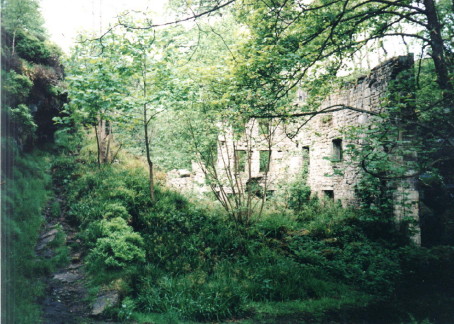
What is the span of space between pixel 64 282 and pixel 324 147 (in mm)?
11156

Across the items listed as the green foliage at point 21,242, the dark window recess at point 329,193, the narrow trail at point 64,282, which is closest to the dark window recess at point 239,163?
the dark window recess at point 329,193

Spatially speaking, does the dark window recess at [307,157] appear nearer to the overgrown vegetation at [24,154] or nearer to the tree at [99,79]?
the tree at [99,79]

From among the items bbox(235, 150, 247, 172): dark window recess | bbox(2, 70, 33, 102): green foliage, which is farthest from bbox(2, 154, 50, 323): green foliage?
bbox(235, 150, 247, 172): dark window recess

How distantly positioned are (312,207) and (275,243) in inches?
184

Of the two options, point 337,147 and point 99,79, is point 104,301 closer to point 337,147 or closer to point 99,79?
point 99,79

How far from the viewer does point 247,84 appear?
5.66 meters

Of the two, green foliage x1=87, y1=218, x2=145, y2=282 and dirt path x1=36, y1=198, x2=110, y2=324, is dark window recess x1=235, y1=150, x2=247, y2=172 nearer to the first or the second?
green foliage x1=87, y1=218, x2=145, y2=282

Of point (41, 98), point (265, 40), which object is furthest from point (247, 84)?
point (41, 98)

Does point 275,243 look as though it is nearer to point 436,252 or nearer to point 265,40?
point 436,252

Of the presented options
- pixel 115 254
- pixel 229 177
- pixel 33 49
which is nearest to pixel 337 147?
pixel 229 177

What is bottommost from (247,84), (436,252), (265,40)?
(436,252)

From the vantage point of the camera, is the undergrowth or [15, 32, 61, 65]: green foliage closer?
the undergrowth

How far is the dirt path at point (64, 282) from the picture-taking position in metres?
4.77

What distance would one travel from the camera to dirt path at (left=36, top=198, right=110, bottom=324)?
15.7 feet
